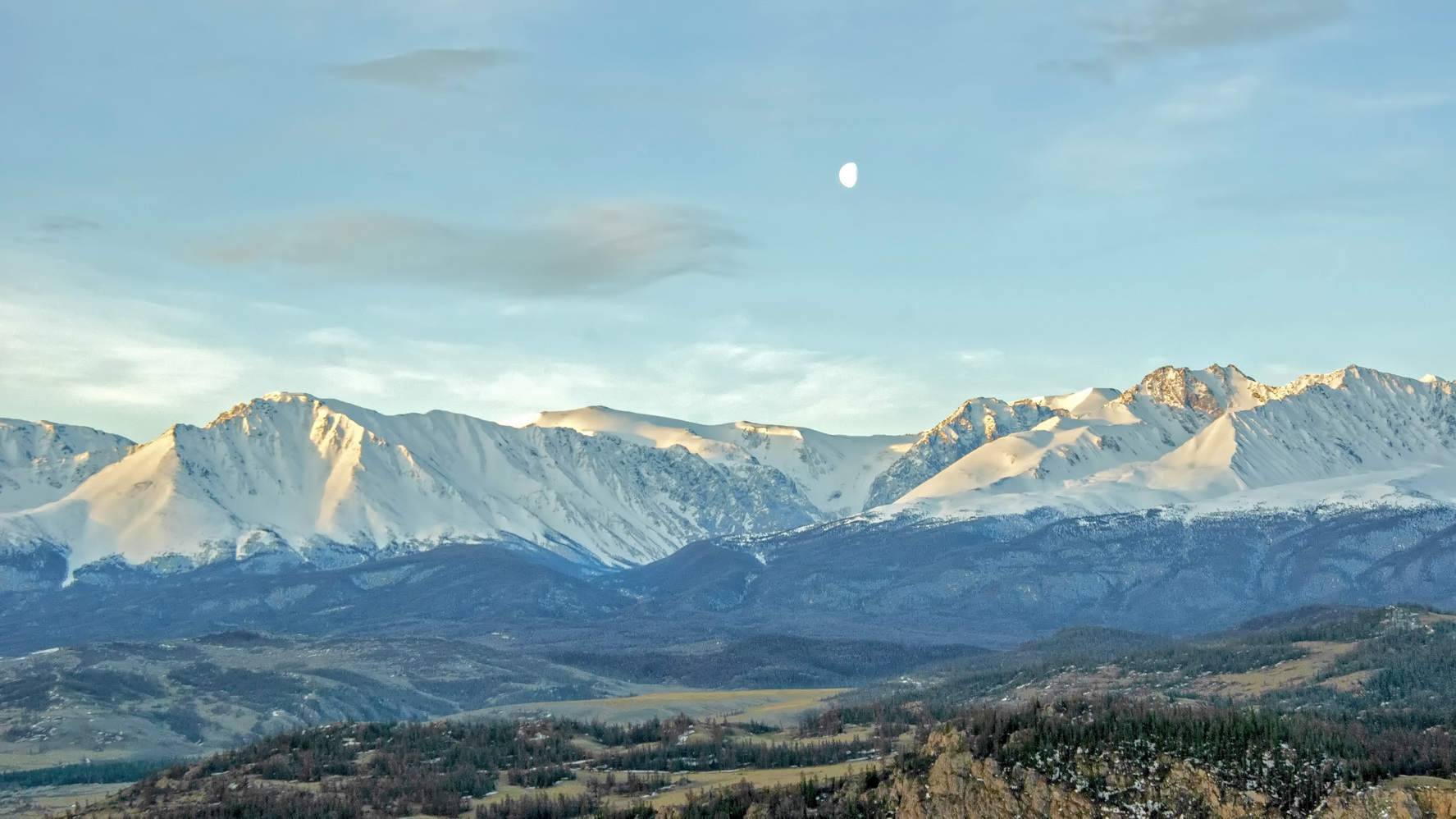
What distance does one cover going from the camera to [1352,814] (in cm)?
19975

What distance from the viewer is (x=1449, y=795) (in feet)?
652

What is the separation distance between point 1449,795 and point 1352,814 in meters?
10.4
